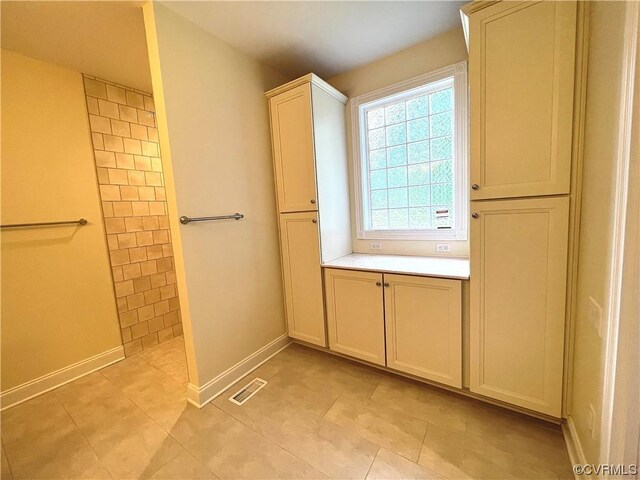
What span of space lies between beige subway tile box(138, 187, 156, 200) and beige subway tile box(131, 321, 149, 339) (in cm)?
119

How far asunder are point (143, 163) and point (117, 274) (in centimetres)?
105

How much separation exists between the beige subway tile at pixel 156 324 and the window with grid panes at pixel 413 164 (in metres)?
2.15

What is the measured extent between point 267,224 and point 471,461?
6.30ft

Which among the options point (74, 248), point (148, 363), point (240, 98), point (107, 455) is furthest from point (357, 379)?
point (74, 248)

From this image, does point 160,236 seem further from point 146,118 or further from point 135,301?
point 146,118

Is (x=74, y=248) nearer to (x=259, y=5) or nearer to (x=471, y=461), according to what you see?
(x=259, y=5)

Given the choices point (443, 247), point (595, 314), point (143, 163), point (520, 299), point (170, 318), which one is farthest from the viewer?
point (170, 318)

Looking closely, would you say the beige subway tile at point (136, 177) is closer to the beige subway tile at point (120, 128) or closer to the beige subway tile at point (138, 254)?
the beige subway tile at point (120, 128)

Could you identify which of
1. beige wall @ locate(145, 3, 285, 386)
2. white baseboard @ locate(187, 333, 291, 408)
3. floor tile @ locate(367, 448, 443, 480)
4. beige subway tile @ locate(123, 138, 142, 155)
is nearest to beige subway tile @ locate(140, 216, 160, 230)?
beige subway tile @ locate(123, 138, 142, 155)

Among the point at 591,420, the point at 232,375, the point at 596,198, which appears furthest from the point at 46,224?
the point at 591,420

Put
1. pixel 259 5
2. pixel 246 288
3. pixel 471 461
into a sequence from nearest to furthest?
pixel 471 461 < pixel 259 5 < pixel 246 288

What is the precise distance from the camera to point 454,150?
6.22 ft

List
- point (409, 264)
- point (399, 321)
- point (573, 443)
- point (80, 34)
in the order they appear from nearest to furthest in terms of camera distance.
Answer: point (573, 443) < point (80, 34) < point (399, 321) < point (409, 264)

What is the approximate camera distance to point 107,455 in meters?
1.33
